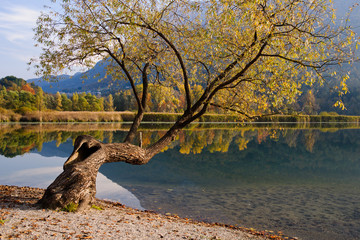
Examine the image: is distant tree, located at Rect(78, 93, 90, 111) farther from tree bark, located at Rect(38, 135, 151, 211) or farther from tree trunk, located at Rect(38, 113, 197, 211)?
tree bark, located at Rect(38, 135, 151, 211)

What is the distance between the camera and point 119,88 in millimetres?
10891

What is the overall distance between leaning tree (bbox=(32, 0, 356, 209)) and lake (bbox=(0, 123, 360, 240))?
166 centimetres

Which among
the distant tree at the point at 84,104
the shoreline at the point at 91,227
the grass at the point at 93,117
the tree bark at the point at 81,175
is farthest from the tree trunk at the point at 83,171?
the distant tree at the point at 84,104

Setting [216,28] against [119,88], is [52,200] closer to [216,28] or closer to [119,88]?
[216,28]

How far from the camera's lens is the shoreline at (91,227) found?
4.47m

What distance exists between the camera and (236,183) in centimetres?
1189

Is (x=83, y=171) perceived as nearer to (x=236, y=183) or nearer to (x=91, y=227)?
(x=91, y=227)

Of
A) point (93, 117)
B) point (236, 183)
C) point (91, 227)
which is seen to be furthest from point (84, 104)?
point (91, 227)

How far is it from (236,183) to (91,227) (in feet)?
26.0

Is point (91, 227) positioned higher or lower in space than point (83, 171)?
lower

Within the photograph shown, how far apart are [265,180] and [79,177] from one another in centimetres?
873

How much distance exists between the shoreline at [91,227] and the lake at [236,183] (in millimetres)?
1660

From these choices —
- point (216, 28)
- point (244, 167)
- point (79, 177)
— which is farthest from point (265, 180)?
point (79, 177)

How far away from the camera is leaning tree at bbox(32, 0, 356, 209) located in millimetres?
6469
